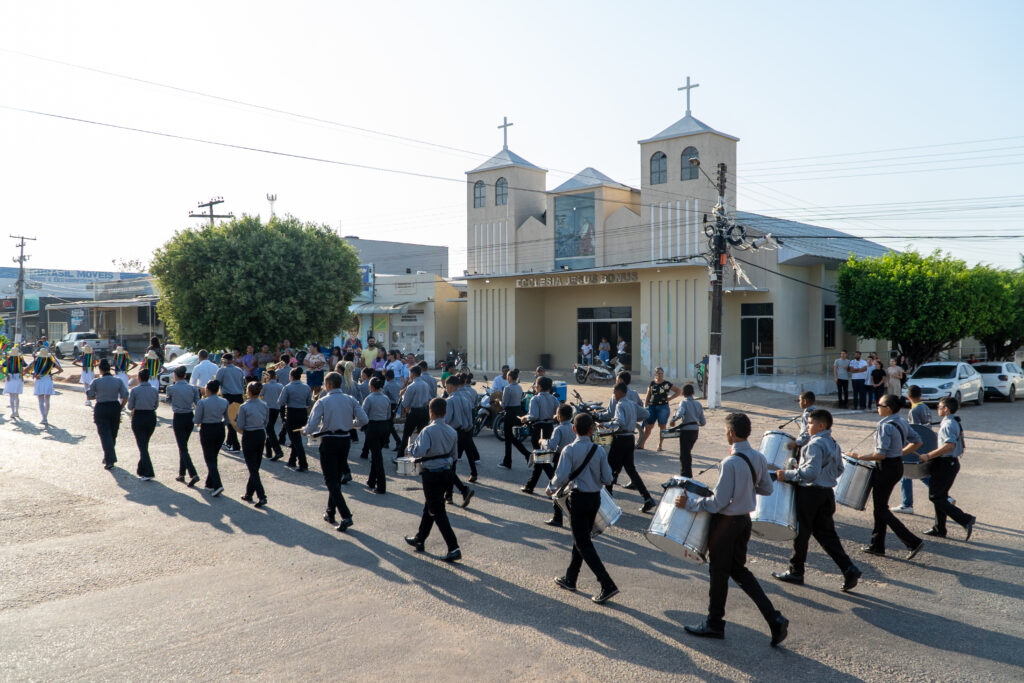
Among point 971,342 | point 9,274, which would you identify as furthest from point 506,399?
point 9,274

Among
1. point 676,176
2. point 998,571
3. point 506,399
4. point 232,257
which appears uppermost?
point 676,176

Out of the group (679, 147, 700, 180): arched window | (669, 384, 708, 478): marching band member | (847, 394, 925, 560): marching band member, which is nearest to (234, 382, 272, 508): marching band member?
(669, 384, 708, 478): marching band member

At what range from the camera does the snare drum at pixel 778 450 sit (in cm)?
722

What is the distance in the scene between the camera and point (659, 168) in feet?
92.4

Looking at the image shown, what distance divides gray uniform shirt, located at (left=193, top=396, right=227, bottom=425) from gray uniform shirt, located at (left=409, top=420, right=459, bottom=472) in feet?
13.2

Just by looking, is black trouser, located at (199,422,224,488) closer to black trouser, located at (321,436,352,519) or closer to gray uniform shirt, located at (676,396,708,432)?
black trouser, located at (321,436,352,519)

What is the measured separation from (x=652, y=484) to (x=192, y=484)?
261 inches

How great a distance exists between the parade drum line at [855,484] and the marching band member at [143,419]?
931cm

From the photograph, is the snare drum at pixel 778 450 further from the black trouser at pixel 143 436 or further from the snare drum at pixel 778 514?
the black trouser at pixel 143 436

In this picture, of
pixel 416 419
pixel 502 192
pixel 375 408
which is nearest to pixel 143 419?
pixel 375 408

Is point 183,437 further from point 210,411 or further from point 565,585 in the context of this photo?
point 565,585

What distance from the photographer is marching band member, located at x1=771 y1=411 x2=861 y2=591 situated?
654cm

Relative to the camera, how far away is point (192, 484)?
→ 1091 centimetres

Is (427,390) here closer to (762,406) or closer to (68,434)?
(68,434)
